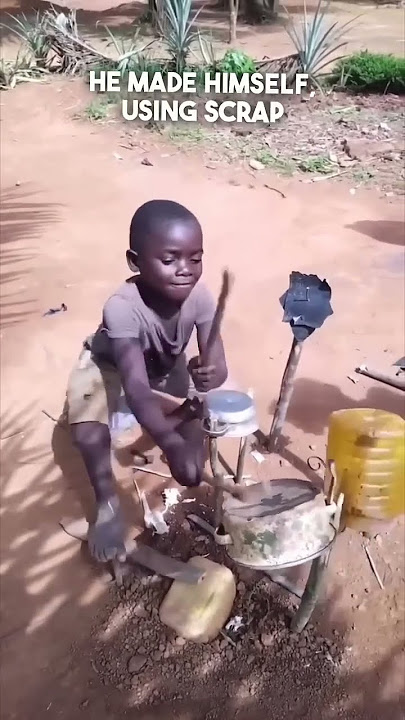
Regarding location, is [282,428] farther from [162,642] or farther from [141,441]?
[162,642]

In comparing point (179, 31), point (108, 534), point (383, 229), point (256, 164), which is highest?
point (179, 31)

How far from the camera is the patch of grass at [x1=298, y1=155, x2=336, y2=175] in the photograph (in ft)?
13.6

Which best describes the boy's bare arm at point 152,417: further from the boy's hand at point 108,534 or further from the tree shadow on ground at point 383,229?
the tree shadow on ground at point 383,229

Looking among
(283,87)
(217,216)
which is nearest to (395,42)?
(283,87)

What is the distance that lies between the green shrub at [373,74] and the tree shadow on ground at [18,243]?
3.25 meters

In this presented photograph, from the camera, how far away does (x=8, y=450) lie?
78.5 inches

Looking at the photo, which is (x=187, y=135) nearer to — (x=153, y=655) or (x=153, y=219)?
(x=153, y=219)

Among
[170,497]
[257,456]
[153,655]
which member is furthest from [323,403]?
[153,655]

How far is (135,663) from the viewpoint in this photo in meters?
1.43

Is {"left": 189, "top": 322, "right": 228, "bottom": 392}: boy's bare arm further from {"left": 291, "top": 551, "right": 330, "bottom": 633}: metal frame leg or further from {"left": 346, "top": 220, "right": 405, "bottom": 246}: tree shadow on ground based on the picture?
{"left": 346, "top": 220, "right": 405, "bottom": 246}: tree shadow on ground

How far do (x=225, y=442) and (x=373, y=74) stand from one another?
469 cm

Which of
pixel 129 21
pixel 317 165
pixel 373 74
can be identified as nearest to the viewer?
pixel 317 165

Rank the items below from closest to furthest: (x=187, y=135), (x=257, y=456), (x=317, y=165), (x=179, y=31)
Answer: (x=257, y=456)
(x=317, y=165)
(x=187, y=135)
(x=179, y=31)

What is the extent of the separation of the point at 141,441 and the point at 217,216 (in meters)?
1.86
